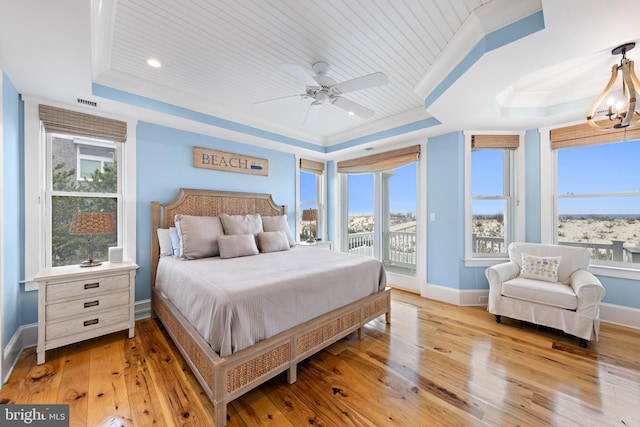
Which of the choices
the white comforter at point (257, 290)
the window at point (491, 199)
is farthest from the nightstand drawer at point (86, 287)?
the window at point (491, 199)

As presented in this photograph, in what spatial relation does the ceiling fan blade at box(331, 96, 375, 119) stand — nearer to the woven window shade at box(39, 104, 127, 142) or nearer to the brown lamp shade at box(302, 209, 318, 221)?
the brown lamp shade at box(302, 209, 318, 221)

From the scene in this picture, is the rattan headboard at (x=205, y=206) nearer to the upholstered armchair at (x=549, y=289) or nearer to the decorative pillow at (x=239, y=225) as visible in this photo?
the decorative pillow at (x=239, y=225)

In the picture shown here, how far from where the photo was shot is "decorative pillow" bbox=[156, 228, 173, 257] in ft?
9.93

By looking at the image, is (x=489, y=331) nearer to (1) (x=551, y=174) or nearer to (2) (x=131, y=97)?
(1) (x=551, y=174)

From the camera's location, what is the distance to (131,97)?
270 cm

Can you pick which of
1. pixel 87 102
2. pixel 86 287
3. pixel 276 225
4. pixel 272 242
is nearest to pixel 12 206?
pixel 86 287

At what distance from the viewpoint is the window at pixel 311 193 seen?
5.04 meters

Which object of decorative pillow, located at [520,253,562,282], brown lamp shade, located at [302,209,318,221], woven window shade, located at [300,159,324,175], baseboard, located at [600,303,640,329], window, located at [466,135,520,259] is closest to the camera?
baseboard, located at [600,303,640,329]

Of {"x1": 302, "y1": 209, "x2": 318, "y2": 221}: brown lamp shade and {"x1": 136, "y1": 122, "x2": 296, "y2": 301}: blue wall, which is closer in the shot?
{"x1": 136, "y1": 122, "x2": 296, "y2": 301}: blue wall

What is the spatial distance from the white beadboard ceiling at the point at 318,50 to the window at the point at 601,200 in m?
0.60

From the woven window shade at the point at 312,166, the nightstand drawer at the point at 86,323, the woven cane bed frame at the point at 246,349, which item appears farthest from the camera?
the woven window shade at the point at 312,166

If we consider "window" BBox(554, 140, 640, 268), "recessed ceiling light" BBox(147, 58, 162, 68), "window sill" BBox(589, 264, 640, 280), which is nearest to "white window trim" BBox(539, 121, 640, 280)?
"window" BBox(554, 140, 640, 268)

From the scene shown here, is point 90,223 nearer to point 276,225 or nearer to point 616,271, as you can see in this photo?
point 276,225

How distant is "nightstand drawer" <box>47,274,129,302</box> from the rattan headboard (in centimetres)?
61
